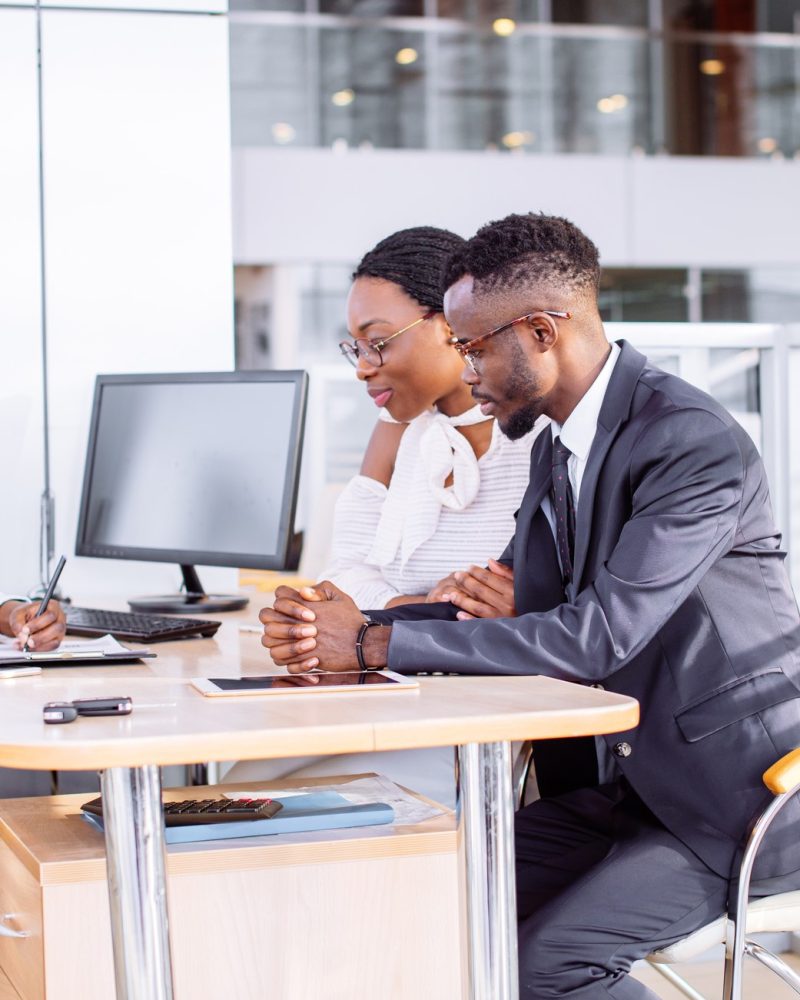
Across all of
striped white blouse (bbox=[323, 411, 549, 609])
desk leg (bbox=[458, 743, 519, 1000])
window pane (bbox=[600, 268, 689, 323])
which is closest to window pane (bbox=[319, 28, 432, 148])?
window pane (bbox=[600, 268, 689, 323])

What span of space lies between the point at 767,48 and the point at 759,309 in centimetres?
192

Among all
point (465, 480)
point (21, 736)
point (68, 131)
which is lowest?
point (21, 736)

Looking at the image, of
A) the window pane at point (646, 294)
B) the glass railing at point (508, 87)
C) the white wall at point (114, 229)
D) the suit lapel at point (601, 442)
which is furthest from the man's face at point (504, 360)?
the window pane at point (646, 294)

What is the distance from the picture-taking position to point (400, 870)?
163cm

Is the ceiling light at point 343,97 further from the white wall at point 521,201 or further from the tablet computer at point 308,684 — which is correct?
the tablet computer at point 308,684

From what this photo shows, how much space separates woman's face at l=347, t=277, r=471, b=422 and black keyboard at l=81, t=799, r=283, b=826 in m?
1.14

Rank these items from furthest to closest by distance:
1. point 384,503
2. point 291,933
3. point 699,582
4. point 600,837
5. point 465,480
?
point 384,503 → point 465,480 → point 600,837 → point 699,582 → point 291,933

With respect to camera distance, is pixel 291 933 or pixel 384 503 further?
pixel 384 503

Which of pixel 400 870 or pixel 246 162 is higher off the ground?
→ pixel 246 162

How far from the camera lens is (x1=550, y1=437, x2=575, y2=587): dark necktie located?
1999mm

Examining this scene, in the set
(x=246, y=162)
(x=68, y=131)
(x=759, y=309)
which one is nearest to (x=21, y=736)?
(x=68, y=131)

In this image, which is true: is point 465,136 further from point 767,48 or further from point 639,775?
point 639,775

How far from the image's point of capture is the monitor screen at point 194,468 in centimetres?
257

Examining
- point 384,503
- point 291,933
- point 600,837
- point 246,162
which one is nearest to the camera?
point 291,933
